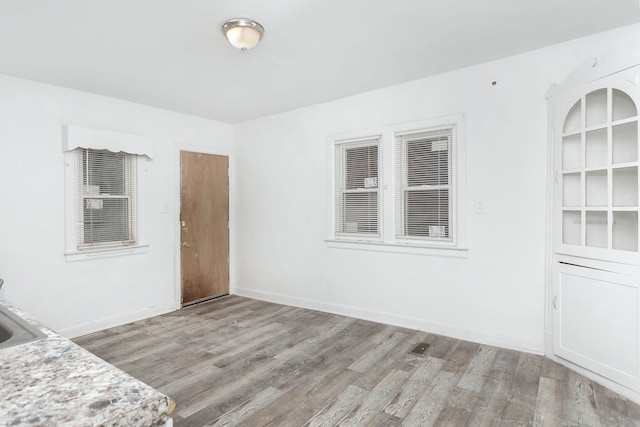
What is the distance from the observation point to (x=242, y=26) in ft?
8.05

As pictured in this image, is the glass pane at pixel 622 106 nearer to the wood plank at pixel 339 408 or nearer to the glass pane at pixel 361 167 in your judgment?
the glass pane at pixel 361 167

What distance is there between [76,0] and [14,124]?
1.81 meters

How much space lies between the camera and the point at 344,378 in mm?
2709

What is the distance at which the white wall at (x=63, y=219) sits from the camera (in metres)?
3.29

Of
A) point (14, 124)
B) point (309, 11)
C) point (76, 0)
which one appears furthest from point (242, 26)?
point (14, 124)

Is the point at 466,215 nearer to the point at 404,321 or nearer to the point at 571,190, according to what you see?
the point at 571,190

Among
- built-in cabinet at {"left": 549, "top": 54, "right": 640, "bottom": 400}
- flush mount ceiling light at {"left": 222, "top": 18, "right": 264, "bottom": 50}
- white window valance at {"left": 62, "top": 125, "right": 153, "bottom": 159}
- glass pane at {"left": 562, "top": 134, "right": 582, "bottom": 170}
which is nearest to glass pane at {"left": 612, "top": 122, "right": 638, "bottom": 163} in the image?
built-in cabinet at {"left": 549, "top": 54, "right": 640, "bottom": 400}

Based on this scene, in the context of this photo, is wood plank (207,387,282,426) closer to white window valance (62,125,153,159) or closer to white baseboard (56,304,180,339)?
white baseboard (56,304,180,339)

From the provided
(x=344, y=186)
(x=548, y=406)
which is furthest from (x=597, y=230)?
(x=344, y=186)

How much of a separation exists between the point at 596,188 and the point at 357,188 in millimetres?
2260

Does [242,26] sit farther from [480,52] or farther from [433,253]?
[433,253]

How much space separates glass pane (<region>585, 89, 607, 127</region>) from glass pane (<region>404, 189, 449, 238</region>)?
1270 millimetres

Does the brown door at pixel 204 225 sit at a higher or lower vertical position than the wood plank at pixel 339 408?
higher

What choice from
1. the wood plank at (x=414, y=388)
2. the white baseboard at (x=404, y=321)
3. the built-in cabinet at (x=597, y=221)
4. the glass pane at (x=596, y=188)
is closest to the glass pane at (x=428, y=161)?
the built-in cabinet at (x=597, y=221)
